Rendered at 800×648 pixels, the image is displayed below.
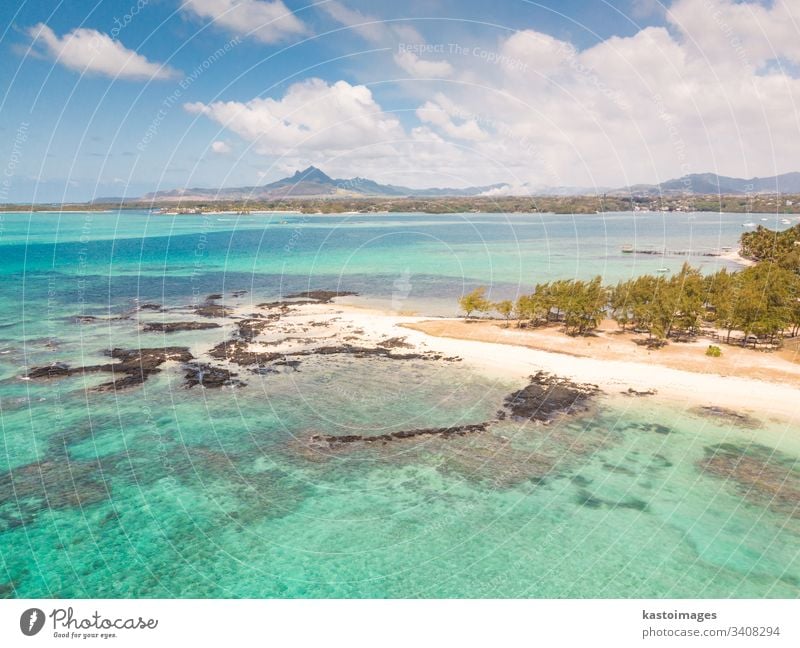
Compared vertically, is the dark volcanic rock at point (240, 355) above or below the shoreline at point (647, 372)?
above

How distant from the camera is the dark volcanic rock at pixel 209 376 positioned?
127ft

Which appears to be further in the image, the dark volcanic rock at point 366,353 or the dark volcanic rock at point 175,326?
the dark volcanic rock at point 175,326

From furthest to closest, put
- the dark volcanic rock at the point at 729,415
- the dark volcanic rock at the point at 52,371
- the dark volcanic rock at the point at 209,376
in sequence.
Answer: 1. the dark volcanic rock at the point at 52,371
2. the dark volcanic rock at the point at 209,376
3. the dark volcanic rock at the point at 729,415

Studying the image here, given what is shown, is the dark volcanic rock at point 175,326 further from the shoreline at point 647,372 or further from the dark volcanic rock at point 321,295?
the shoreline at point 647,372

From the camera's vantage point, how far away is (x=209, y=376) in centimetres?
4000

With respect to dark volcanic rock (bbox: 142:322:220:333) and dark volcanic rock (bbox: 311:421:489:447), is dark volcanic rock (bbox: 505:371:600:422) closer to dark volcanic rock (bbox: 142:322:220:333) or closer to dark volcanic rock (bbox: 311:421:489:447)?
dark volcanic rock (bbox: 311:421:489:447)

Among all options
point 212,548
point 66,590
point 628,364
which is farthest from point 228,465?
point 628,364

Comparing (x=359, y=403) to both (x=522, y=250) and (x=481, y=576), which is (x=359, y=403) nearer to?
(x=481, y=576)

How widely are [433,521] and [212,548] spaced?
9617 mm

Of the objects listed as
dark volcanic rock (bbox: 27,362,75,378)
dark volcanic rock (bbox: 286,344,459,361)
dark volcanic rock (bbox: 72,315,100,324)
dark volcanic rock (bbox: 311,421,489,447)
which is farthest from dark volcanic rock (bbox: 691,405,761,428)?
dark volcanic rock (bbox: 72,315,100,324)

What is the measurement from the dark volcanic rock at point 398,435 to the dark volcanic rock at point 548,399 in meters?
3.66

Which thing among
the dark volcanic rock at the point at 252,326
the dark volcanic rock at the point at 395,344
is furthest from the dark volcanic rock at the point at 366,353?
the dark volcanic rock at the point at 252,326

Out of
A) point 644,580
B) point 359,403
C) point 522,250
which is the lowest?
point 644,580

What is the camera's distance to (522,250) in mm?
136250
